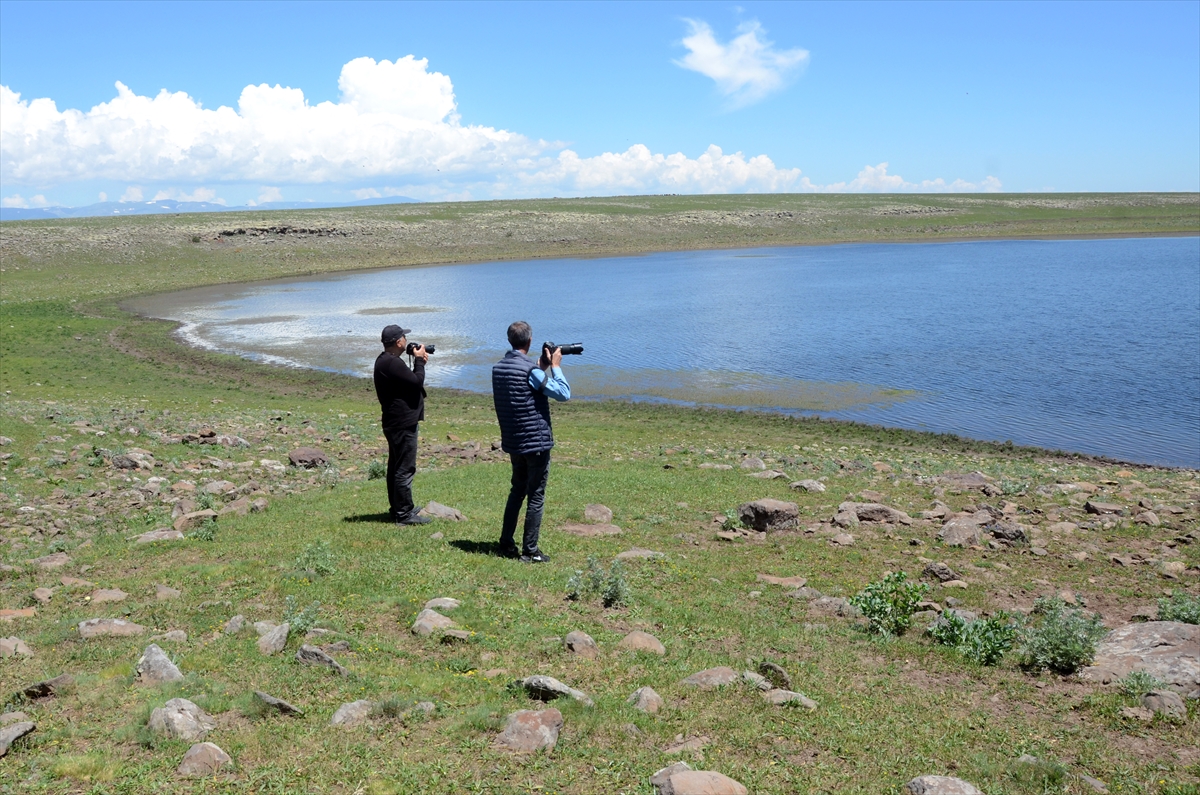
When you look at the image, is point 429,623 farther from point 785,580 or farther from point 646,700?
point 785,580

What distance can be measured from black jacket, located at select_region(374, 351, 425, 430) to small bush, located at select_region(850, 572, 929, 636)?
620 centimetres

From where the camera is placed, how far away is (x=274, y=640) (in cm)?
766

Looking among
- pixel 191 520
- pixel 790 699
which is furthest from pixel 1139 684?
pixel 191 520

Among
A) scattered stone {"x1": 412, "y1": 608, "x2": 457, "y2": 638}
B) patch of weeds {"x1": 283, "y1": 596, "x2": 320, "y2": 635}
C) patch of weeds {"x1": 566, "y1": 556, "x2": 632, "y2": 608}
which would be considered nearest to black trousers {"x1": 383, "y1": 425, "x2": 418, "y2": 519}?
patch of weeds {"x1": 283, "y1": 596, "x2": 320, "y2": 635}

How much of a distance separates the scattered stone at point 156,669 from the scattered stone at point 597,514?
6.66 m

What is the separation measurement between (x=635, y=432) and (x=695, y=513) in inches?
436

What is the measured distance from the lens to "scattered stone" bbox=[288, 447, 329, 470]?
17281 millimetres

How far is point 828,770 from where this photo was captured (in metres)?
5.89

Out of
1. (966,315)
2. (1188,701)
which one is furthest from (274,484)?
(966,315)

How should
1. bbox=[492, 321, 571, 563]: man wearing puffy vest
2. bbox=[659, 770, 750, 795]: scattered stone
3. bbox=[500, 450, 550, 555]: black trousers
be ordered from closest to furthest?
1. bbox=[659, 770, 750, 795]: scattered stone
2. bbox=[492, 321, 571, 563]: man wearing puffy vest
3. bbox=[500, 450, 550, 555]: black trousers

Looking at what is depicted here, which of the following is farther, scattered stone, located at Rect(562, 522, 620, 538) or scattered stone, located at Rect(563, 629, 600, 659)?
scattered stone, located at Rect(562, 522, 620, 538)

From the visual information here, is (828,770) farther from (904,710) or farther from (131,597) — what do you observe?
(131,597)

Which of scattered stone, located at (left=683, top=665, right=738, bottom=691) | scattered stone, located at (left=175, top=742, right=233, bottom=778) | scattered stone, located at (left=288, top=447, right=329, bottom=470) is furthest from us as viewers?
scattered stone, located at (left=288, top=447, right=329, bottom=470)

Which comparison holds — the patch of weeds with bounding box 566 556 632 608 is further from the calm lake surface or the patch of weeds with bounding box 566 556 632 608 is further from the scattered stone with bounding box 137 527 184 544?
the calm lake surface
